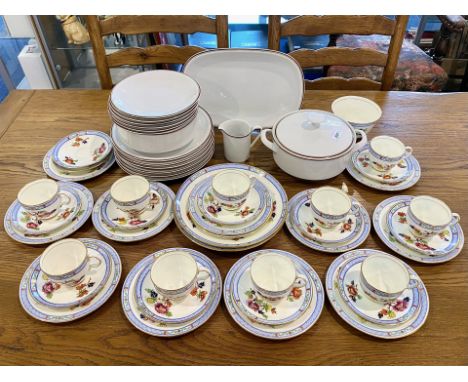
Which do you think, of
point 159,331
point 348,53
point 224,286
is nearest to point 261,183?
point 224,286

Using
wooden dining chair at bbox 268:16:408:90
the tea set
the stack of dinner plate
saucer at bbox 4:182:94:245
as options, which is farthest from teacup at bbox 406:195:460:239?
saucer at bbox 4:182:94:245

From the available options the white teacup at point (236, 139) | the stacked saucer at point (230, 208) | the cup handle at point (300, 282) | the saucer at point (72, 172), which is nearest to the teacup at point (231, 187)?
the stacked saucer at point (230, 208)

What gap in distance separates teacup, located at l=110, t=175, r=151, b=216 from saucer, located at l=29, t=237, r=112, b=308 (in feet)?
0.40

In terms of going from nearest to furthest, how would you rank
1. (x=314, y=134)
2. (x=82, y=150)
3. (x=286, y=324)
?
1. (x=286, y=324)
2. (x=314, y=134)
3. (x=82, y=150)

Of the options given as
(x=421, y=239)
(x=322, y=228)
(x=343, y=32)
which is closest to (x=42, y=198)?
(x=322, y=228)

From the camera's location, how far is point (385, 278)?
80 centimetres

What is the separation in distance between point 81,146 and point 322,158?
650mm

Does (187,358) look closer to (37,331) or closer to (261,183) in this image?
(37,331)

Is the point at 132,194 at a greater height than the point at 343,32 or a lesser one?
lesser

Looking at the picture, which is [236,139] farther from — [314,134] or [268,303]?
[268,303]

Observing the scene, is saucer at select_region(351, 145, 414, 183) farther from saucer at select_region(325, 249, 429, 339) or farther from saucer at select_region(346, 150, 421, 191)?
saucer at select_region(325, 249, 429, 339)

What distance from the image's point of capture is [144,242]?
0.91 metres

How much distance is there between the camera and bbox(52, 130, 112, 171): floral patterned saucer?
106cm

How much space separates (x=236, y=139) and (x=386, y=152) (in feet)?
1.31
